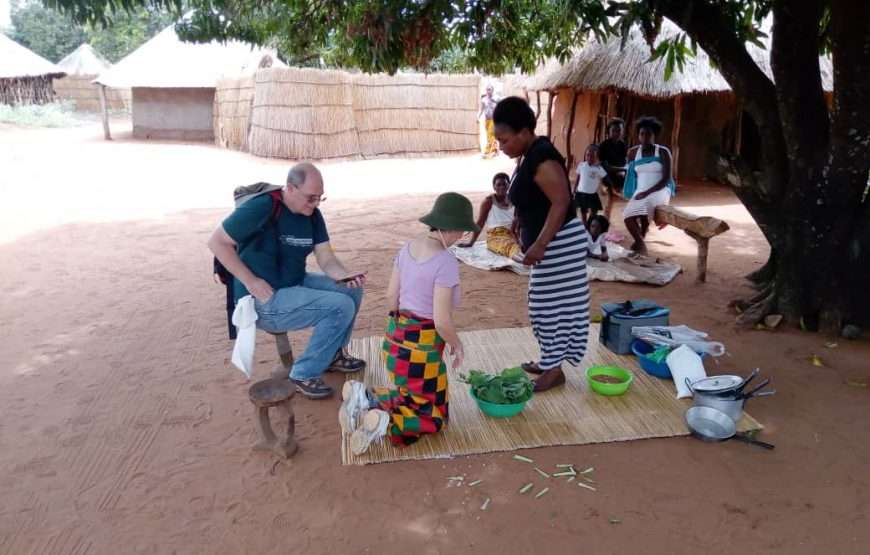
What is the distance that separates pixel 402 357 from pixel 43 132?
2249 cm

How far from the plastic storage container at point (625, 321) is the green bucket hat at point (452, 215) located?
5.89 ft

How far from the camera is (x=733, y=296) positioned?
548 cm

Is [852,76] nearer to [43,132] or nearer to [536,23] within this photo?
[536,23]

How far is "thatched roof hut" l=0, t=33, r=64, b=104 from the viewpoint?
2294 centimetres

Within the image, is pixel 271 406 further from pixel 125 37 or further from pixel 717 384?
pixel 125 37

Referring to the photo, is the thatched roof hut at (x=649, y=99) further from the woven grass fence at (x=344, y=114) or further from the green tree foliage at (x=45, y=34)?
the green tree foliage at (x=45, y=34)

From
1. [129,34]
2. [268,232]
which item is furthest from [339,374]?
[129,34]

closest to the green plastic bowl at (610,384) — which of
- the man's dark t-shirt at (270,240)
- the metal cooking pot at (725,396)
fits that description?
the metal cooking pot at (725,396)

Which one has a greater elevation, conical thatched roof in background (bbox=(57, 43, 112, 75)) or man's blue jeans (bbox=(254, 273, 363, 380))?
conical thatched roof in background (bbox=(57, 43, 112, 75))

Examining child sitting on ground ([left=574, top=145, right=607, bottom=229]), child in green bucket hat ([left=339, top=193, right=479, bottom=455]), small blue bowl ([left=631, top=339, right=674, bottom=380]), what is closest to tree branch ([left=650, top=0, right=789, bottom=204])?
small blue bowl ([left=631, top=339, right=674, bottom=380])

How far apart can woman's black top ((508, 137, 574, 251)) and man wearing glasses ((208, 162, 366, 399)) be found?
0.98 metres

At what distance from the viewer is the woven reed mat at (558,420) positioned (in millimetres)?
3127

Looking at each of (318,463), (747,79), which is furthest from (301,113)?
(318,463)

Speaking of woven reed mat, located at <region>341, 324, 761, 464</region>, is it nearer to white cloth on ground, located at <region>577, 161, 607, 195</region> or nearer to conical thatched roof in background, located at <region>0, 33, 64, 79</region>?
white cloth on ground, located at <region>577, 161, 607, 195</region>
